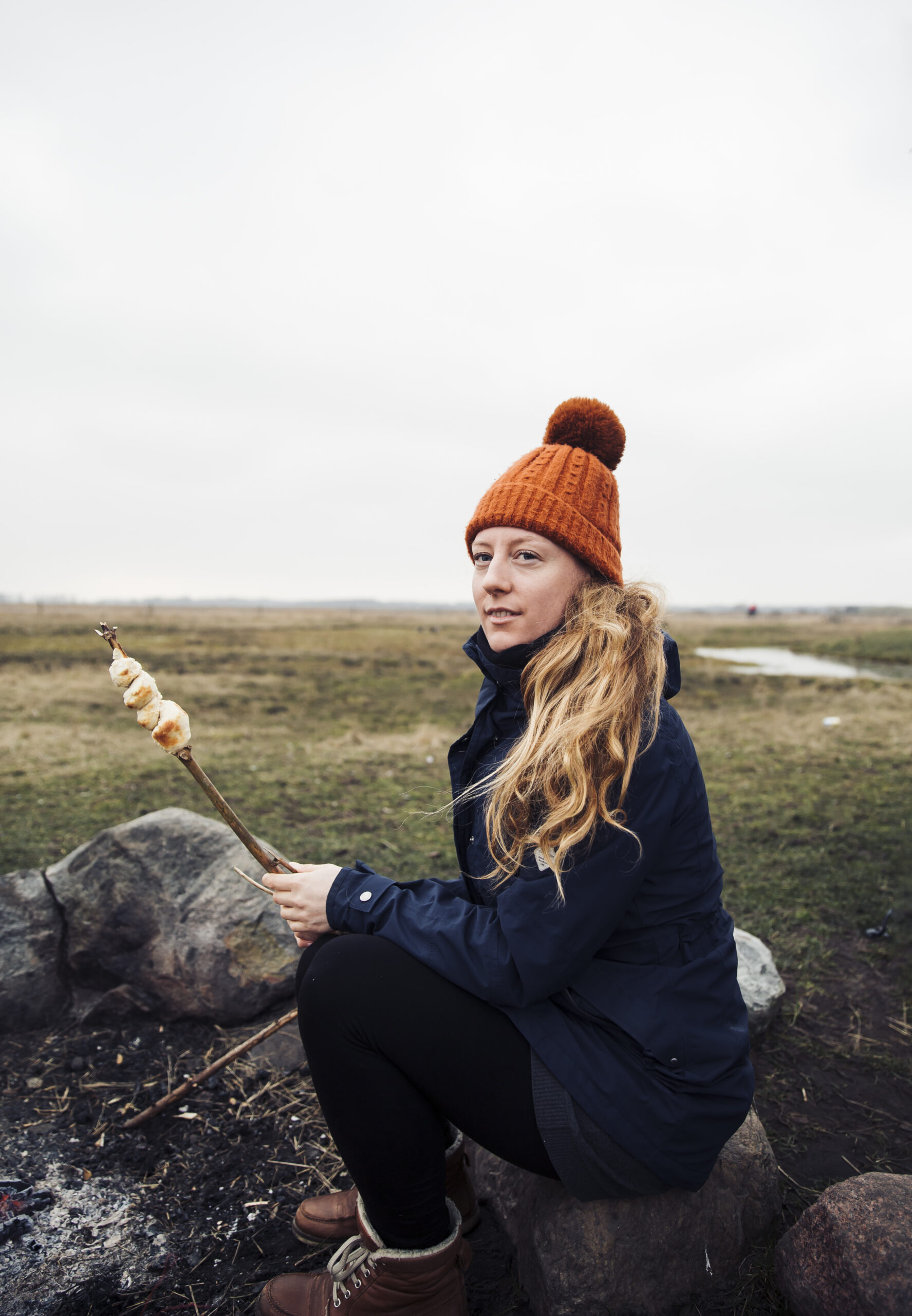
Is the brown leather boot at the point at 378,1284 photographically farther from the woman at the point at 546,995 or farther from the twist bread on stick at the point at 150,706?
the twist bread on stick at the point at 150,706

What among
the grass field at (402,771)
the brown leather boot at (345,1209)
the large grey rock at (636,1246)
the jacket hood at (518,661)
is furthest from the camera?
the grass field at (402,771)

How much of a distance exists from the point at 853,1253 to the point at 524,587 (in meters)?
1.98

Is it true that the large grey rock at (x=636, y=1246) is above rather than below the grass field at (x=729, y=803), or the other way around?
above

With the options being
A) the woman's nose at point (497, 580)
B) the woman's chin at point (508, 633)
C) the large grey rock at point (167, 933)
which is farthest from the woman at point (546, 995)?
the large grey rock at point (167, 933)

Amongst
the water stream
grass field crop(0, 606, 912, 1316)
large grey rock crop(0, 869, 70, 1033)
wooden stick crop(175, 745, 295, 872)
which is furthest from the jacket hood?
the water stream

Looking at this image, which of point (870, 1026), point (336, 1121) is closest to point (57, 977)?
point (336, 1121)

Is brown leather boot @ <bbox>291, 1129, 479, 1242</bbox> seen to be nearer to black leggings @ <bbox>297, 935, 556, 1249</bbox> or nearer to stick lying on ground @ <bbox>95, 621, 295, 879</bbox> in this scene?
black leggings @ <bbox>297, 935, 556, 1249</bbox>

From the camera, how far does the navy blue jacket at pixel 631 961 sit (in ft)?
5.69

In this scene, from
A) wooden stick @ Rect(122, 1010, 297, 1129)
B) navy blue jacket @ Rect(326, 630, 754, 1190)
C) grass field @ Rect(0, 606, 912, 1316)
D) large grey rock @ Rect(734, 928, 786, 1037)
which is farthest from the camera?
large grey rock @ Rect(734, 928, 786, 1037)

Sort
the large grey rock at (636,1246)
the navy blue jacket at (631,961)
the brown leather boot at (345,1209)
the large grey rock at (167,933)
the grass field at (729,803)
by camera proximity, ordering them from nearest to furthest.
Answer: the navy blue jacket at (631,961) → the large grey rock at (636,1246) → the brown leather boot at (345,1209) → the grass field at (729,803) → the large grey rock at (167,933)

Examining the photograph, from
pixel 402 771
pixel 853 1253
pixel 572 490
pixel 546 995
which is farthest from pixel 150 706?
pixel 402 771

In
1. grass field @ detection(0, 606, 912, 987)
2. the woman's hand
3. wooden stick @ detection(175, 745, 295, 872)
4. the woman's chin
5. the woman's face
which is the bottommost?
grass field @ detection(0, 606, 912, 987)

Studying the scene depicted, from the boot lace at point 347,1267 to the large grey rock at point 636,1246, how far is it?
0.50 metres

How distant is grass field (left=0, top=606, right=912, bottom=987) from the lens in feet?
17.7
